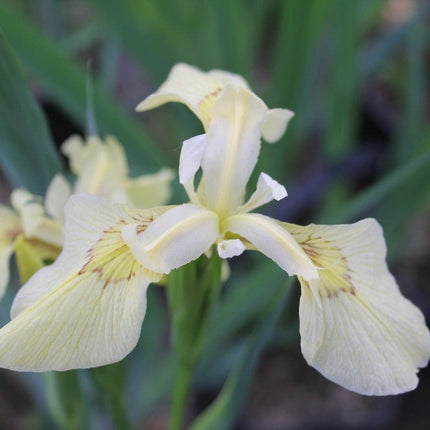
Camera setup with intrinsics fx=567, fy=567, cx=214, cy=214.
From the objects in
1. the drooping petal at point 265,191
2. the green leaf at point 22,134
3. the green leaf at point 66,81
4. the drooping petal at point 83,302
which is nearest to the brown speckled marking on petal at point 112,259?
the drooping petal at point 83,302

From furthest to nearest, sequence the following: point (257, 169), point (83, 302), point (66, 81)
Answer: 1. point (257, 169)
2. point (66, 81)
3. point (83, 302)

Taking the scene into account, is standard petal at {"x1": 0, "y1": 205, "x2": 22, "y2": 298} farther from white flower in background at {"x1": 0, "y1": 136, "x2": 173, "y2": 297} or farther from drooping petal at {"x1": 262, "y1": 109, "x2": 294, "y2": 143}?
drooping petal at {"x1": 262, "y1": 109, "x2": 294, "y2": 143}

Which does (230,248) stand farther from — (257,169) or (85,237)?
(257,169)

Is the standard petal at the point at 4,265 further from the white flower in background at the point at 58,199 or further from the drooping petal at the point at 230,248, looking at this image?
the drooping petal at the point at 230,248

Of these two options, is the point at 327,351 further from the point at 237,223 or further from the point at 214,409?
the point at 214,409

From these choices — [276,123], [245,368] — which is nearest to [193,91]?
[276,123]

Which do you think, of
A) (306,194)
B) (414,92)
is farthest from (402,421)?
(414,92)
